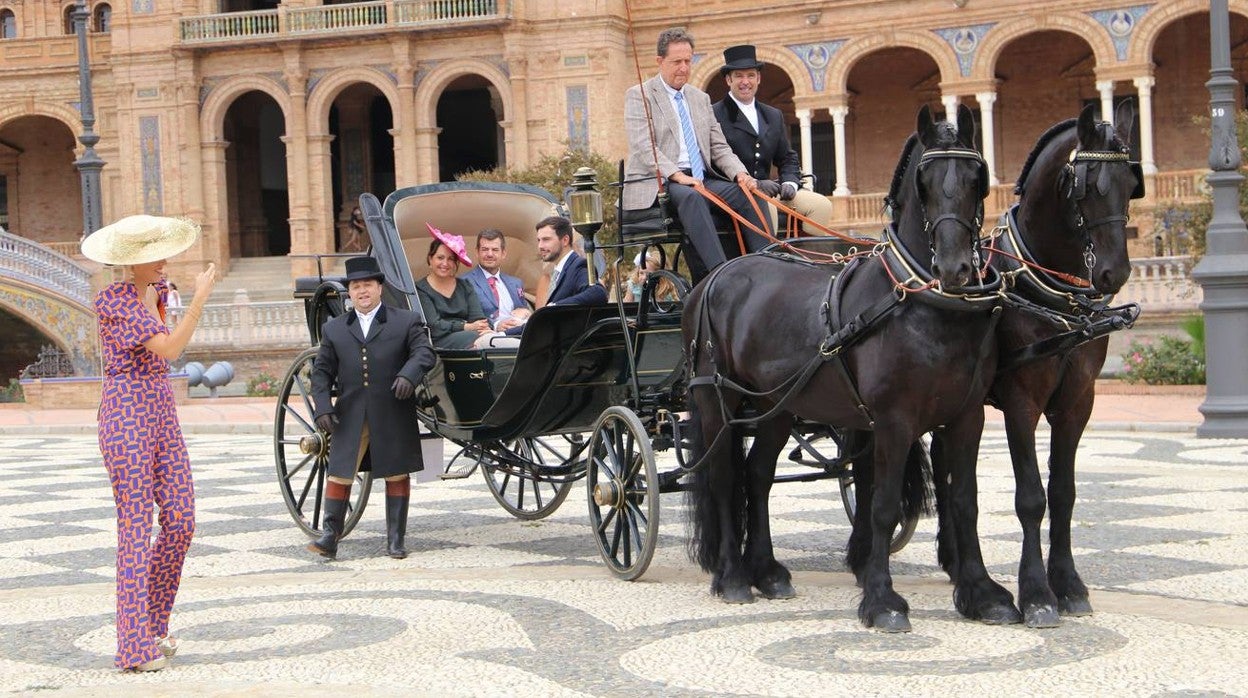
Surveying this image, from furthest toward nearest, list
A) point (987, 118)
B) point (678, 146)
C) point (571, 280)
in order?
point (987, 118) → point (571, 280) → point (678, 146)

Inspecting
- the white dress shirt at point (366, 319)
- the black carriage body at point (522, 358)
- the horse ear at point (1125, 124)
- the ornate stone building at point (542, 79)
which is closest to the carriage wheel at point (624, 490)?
the black carriage body at point (522, 358)

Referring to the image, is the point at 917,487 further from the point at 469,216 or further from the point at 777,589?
the point at 469,216

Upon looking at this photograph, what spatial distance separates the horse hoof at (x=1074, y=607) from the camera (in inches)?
245

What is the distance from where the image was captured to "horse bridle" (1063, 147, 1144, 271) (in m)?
5.96

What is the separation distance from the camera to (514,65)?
1447 inches

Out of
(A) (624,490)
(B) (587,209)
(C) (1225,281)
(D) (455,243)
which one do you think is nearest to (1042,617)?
(A) (624,490)

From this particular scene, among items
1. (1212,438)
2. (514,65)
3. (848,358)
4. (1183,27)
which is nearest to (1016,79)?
(1183,27)

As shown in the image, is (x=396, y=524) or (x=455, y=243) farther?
(x=455, y=243)

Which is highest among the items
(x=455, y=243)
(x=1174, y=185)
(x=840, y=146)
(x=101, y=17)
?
(x=101, y=17)

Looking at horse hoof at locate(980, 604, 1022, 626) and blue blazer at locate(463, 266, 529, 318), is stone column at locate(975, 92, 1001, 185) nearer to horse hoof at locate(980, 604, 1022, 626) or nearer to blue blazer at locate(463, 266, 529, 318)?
blue blazer at locate(463, 266, 529, 318)

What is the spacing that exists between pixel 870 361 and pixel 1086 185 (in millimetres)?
1001

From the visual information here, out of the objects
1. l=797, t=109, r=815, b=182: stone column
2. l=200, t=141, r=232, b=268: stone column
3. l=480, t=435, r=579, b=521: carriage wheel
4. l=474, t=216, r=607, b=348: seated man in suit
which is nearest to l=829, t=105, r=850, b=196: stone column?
l=797, t=109, r=815, b=182: stone column

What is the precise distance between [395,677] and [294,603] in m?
1.63

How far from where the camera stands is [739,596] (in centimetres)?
685
